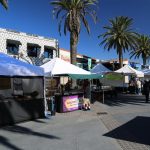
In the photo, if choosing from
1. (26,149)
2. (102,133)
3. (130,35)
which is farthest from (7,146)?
(130,35)

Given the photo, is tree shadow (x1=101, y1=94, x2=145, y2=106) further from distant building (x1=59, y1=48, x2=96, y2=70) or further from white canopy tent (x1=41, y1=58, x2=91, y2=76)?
distant building (x1=59, y1=48, x2=96, y2=70)

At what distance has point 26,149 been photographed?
8898 mm

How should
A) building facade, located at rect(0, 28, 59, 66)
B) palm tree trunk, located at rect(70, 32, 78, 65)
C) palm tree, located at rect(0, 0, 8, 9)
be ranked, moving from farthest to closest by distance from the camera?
building facade, located at rect(0, 28, 59, 66) < palm tree trunk, located at rect(70, 32, 78, 65) < palm tree, located at rect(0, 0, 8, 9)

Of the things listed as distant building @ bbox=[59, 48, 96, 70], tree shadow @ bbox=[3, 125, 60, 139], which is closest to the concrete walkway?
tree shadow @ bbox=[3, 125, 60, 139]

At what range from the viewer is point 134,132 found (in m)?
11.2

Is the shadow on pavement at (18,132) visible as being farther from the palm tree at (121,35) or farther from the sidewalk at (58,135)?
the palm tree at (121,35)

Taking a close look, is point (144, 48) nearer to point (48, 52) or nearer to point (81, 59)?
point (81, 59)

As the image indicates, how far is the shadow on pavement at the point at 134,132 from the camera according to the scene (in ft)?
33.0

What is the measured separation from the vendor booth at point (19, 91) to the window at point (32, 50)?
24.8 meters

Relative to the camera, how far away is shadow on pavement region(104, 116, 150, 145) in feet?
33.0

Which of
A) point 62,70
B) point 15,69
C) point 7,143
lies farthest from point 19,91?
point 7,143

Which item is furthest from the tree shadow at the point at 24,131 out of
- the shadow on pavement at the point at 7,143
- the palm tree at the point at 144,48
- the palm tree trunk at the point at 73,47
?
the palm tree at the point at 144,48

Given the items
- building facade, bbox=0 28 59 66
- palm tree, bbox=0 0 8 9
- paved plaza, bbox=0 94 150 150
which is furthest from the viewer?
building facade, bbox=0 28 59 66

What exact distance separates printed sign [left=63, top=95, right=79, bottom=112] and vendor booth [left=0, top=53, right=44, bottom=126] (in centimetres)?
232
